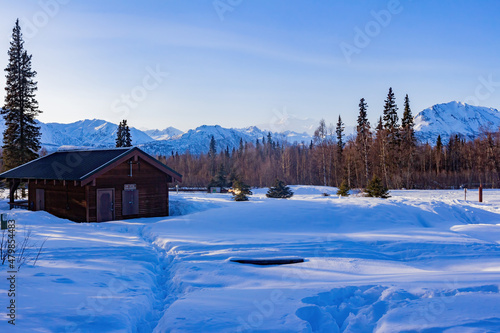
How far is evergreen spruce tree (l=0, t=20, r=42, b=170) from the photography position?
31656 millimetres

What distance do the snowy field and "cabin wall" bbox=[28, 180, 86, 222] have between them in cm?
360

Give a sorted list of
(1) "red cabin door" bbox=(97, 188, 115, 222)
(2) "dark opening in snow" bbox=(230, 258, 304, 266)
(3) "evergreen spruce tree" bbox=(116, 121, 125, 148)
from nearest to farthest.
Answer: (2) "dark opening in snow" bbox=(230, 258, 304, 266) → (1) "red cabin door" bbox=(97, 188, 115, 222) → (3) "evergreen spruce tree" bbox=(116, 121, 125, 148)

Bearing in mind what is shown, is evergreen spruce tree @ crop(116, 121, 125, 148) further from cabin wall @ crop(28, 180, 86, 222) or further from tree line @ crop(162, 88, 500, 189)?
cabin wall @ crop(28, 180, 86, 222)

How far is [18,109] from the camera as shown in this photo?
3225cm

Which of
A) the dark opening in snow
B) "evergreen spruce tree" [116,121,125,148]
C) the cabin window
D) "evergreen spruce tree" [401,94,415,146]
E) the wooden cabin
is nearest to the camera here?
the dark opening in snow

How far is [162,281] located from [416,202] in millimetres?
17450

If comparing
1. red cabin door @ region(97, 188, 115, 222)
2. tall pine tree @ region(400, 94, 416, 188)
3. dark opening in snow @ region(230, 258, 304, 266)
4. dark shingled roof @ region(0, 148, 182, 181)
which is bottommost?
dark opening in snow @ region(230, 258, 304, 266)

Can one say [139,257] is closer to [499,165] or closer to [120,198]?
[120,198]

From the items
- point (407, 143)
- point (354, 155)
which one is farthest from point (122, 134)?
point (407, 143)

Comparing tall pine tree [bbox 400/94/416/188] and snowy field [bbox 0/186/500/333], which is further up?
tall pine tree [bbox 400/94/416/188]

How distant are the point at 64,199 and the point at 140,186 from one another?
4799 millimetres

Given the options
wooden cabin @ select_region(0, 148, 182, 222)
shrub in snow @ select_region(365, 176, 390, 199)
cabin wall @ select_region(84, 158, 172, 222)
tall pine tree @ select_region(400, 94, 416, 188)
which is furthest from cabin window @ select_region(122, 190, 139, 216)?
tall pine tree @ select_region(400, 94, 416, 188)

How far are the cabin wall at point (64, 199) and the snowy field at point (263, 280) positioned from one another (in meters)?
3.60

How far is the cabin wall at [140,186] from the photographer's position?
18969 millimetres
